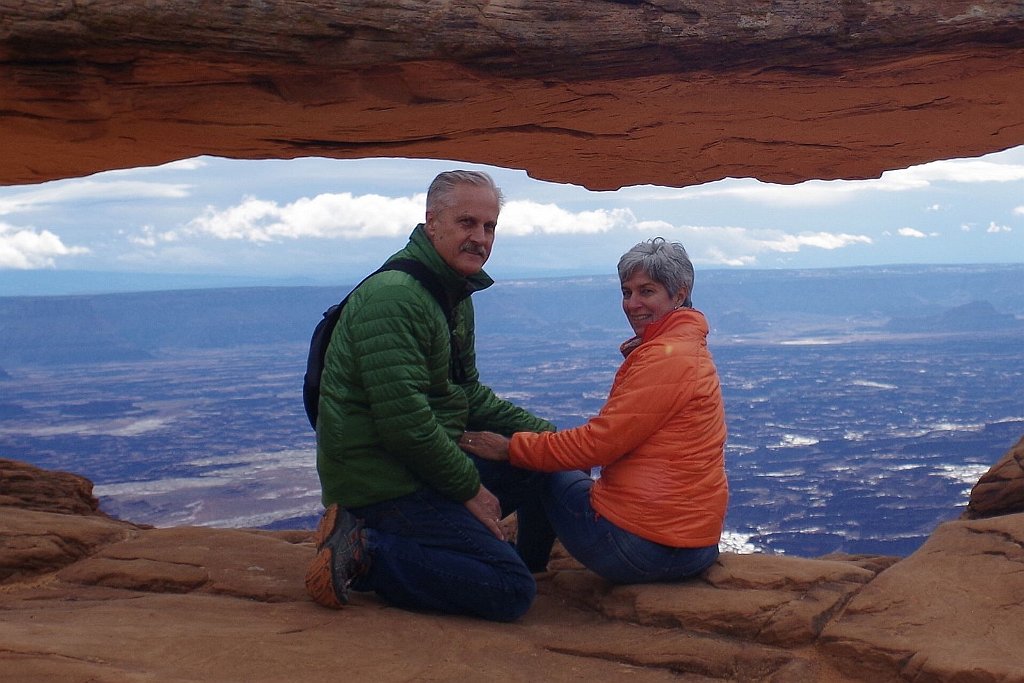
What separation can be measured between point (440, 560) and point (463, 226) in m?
1.53

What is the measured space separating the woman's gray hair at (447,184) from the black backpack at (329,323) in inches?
11.4

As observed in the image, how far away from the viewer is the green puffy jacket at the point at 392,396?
3.89 meters

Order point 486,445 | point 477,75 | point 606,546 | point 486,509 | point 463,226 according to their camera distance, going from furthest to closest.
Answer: point 477,75, point 486,445, point 606,546, point 486,509, point 463,226

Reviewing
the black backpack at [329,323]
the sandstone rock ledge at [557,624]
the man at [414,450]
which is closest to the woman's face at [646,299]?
the man at [414,450]

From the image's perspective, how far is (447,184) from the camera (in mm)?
4168

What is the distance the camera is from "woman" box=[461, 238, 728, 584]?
4.19m

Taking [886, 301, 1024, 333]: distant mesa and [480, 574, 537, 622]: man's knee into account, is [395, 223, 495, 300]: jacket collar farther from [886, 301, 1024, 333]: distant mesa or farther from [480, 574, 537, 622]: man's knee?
[886, 301, 1024, 333]: distant mesa

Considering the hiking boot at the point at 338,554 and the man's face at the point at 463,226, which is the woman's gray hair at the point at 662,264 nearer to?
the man's face at the point at 463,226

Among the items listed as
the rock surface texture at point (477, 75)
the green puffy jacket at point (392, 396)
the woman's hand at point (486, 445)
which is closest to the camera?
the green puffy jacket at point (392, 396)

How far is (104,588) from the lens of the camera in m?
4.97

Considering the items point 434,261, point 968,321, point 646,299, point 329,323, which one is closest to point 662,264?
point 646,299

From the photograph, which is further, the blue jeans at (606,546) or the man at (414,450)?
the blue jeans at (606,546)

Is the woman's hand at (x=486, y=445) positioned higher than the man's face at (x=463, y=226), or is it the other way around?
the man's face at (x=463, y=226)

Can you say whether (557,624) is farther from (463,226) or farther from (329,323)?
(463,226)
